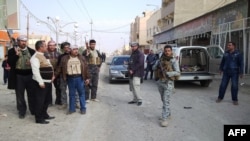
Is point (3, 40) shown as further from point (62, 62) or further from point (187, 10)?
point (62, 62)

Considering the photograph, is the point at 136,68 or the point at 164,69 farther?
the point at 136,68

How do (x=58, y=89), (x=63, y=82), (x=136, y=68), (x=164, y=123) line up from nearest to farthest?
(x=164, y=123), (x=63, y=82), (x=58, y=89), (x=136, y=68)

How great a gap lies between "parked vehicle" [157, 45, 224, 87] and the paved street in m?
2.70

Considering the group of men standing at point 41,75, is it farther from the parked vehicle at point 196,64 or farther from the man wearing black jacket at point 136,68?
the parked vehicle at point 196,64

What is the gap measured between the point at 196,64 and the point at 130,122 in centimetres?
746

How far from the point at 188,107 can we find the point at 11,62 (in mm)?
4752

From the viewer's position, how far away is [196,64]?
554 inches

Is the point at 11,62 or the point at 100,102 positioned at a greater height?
the point at 11,62

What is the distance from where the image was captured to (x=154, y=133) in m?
6.43

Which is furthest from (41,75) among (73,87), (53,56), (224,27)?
(224,27)

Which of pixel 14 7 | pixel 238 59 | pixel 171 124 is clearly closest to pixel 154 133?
pixel 171 124

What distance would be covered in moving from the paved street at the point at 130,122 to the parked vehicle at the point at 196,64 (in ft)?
8.86

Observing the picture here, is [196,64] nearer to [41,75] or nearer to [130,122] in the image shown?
[130,122]

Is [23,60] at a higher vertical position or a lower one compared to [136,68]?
higher
